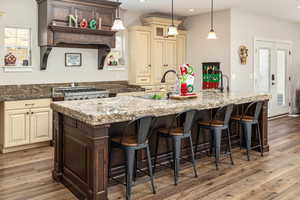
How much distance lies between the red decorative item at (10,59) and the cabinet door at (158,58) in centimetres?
294

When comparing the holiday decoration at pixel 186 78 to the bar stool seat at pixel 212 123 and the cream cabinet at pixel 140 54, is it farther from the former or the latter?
the cream cabinet at pixel 140 54

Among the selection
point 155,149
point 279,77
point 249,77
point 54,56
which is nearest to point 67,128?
point 155,149

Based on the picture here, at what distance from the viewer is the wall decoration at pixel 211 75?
5.73 m

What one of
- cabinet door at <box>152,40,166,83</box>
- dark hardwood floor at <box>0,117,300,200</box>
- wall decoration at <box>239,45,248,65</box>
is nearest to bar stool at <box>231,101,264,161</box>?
dark hardwood floor at <box>0,117,300,200</box>

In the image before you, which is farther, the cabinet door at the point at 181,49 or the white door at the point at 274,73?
the white door at the point at 274,73

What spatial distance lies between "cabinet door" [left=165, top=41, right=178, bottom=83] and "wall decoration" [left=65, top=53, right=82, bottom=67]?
2119 millimetres

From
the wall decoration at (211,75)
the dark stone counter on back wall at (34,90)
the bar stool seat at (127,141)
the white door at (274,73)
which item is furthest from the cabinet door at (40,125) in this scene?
the white door at (274,73)

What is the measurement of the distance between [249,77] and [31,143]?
16.3ft

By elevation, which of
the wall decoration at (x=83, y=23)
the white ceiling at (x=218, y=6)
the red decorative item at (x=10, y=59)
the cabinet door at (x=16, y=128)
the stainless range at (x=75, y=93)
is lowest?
the cabinet door at (x=16, y=128)

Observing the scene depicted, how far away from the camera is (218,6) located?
617 cm

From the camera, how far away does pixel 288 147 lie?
16.5ft

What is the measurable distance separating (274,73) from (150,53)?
3.62m

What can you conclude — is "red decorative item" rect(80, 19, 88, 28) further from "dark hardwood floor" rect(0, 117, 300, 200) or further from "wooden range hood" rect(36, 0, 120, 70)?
"dark hardwood floor" rect(0, 117, 300, 200)

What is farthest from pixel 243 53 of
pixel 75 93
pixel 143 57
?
pixel 75 93
